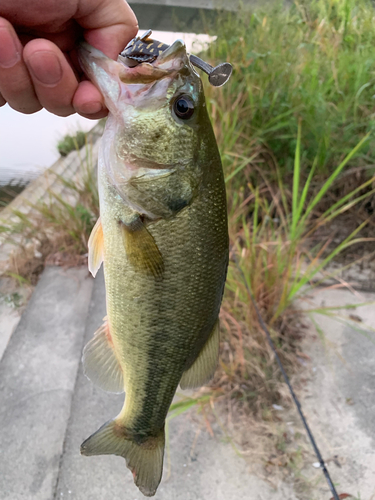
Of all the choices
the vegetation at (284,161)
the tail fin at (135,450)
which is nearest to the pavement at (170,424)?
the vegetation at (284,161)

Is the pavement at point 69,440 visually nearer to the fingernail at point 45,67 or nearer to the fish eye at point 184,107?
the fish eye at point 184,107

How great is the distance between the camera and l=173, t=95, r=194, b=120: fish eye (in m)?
1.01

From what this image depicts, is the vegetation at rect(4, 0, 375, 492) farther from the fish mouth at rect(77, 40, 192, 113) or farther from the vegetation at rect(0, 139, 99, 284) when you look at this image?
the fish mouth at rect(77, 40, 192, 113)

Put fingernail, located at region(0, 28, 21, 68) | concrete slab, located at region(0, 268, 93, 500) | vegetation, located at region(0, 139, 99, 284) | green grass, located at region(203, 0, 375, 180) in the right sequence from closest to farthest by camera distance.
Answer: fingernail, located at region(0, 28, 21, 68) < concrete slab, located at region(0, 268, 93, 500) < green grass, located at region(203, 0, 375, 180) < vegetation, located at region(0, 139, 99, 284)

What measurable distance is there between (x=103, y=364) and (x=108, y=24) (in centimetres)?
119

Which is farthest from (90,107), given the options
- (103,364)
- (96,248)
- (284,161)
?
(284,161)

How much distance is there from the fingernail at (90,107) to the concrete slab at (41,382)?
76.8 inches

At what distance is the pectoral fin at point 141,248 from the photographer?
1042 mm

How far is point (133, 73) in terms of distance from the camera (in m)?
0.97

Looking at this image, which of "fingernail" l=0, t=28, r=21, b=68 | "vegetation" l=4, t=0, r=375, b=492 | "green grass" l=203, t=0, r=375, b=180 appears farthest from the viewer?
"green grass" l=203, t=0, r=375, b=180

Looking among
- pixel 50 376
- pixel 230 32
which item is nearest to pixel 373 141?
pixel 230 32

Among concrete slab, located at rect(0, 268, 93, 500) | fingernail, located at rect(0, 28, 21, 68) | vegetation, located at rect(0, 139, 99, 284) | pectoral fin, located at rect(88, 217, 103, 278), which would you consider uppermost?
fingernail, located at rect(0, 28, 21, 68)

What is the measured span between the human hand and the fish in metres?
0.10

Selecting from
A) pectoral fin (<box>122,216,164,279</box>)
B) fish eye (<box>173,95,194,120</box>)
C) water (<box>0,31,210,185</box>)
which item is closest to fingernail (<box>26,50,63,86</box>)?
fish eye (<box>173,95,194,120</box>)
